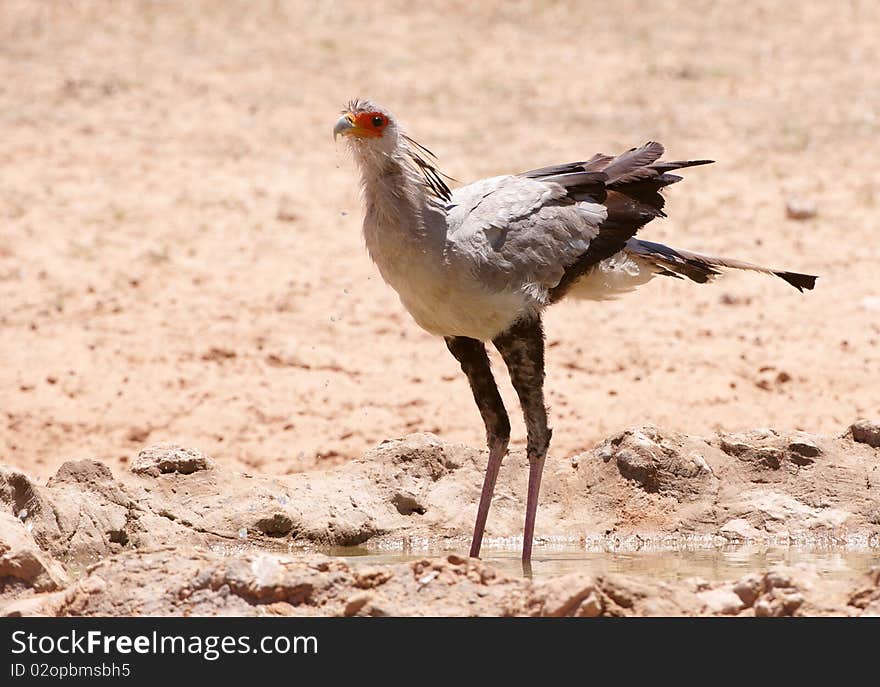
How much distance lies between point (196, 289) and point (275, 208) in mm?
2293

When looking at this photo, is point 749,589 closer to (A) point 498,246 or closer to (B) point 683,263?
(A) point 498,246

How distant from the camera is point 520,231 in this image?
642cm

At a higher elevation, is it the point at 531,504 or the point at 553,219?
the point at 553,219

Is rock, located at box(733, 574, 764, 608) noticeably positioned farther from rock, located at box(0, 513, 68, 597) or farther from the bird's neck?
rock, located at box(0, 513, 68, 597)

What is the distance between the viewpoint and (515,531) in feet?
24.2

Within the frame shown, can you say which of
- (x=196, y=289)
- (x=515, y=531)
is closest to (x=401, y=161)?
(x=515, y=531)

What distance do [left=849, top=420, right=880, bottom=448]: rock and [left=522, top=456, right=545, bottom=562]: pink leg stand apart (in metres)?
2.12

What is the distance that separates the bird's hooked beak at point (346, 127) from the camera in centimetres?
625

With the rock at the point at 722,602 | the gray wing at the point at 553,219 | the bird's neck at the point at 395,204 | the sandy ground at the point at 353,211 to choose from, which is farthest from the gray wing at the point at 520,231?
the sandy ground at the point at 353,211

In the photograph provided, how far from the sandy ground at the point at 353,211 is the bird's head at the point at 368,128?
315cm

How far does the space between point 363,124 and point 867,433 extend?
3.59 meters

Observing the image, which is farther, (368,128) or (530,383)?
(530,383)

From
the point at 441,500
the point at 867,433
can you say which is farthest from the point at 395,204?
the point at 867,433
